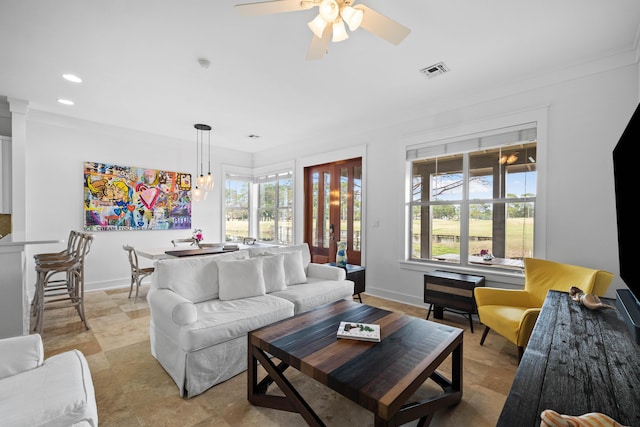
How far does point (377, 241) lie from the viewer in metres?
4.39

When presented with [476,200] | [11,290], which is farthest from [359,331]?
[11,290]

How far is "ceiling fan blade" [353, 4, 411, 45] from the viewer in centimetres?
162

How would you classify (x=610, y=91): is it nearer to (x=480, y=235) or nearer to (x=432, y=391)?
(x=480, y=235)

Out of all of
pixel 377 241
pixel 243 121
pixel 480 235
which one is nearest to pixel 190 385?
pixel 377 241

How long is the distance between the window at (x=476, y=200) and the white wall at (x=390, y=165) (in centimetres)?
22

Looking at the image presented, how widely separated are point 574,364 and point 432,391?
106cm

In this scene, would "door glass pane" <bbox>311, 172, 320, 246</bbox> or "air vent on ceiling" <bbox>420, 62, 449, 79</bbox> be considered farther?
"door glass pane" <bbox>311, 172, 320, 246</bbox>

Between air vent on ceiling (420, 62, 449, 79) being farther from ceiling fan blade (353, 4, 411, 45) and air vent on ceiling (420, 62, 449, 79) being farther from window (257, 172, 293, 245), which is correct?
window (257, 172, 293, 245)

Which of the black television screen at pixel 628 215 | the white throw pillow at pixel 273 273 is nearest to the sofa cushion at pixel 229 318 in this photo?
the white throw pillow at pixel 273 273

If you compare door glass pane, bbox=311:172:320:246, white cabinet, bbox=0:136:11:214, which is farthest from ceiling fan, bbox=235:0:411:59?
white cabinet, bbox=0:136:11:214

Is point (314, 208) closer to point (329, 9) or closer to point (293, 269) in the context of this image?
point (293, 269)

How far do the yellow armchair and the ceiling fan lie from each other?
228 centimetres

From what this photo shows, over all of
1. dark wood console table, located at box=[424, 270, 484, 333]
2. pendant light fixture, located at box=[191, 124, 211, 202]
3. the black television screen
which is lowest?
dark wood console table, located at box=[424, 270, 484, 333]

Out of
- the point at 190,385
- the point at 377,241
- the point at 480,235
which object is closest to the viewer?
the point at 190,385
